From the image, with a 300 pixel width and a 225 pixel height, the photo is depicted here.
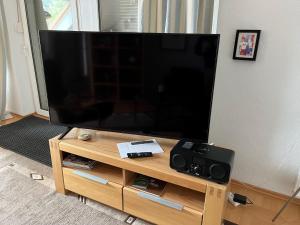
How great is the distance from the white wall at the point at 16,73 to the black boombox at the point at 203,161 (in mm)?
2664

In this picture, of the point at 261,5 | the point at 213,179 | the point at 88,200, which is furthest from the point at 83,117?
the point at 261,5

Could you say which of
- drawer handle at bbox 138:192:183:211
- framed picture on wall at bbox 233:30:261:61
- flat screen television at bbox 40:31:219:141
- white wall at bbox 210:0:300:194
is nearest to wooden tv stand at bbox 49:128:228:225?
drawer handle at bbox 138:192:183:211

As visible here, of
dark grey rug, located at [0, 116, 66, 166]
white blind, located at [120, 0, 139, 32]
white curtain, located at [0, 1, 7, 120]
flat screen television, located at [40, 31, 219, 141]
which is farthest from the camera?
white curtain, located at [0, 1, 7, 120]

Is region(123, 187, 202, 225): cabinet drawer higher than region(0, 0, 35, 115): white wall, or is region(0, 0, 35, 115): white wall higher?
region(0, 0, 35, 115): white wall

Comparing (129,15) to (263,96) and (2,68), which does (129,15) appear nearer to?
(263,96)

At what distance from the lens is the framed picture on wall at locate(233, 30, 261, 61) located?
5.28 ft

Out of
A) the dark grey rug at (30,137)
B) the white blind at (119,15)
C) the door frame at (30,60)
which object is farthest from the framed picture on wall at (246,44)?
the door frame at (30,60)

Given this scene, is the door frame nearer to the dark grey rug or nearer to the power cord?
the dark grey rug

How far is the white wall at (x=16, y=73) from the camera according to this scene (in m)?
2.87

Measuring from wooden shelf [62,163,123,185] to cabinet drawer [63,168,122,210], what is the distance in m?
0.03

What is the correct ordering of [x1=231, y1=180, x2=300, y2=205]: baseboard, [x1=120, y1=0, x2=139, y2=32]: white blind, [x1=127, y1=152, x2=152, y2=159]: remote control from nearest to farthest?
[x1=127, y1=152, x2=152, y2=159]: remote control, [x1=231, y1=180, x2=300, y2=205]: baseboard, [x1=120, y1=0, x2=139, y2=32]: white blind

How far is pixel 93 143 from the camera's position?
1.60 meters

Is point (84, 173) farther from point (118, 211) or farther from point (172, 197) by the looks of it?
point (172, 197)

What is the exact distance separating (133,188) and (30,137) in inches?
69.6
